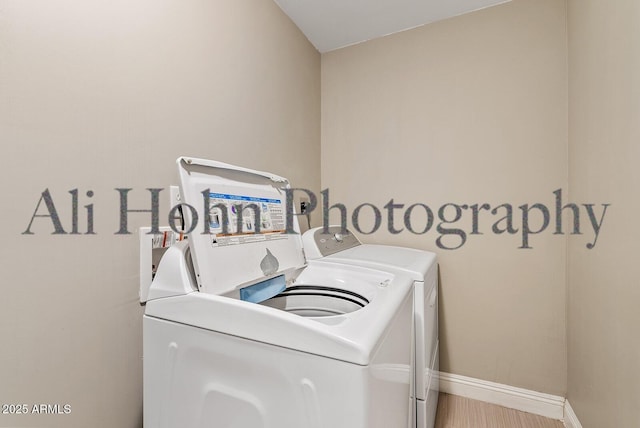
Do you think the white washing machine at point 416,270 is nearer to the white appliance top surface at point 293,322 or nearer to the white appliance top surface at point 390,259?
the white appliance top surface at point 390,259

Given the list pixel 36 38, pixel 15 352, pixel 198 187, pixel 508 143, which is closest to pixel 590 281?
pixel 508 143

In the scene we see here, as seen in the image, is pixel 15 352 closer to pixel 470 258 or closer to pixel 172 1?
pixel 172 1

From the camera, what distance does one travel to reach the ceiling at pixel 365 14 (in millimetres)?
1813

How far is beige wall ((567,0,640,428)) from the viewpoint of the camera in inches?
38.2

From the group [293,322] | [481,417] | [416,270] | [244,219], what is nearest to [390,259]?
[416,270]

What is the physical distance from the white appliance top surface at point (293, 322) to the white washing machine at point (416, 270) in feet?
0.81

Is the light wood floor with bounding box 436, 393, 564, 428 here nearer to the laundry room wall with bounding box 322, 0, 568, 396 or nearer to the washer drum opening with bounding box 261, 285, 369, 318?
the laundry room wall with bounding box 322, 0, 568, 396

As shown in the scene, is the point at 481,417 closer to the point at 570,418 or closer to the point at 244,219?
the point at 570,418

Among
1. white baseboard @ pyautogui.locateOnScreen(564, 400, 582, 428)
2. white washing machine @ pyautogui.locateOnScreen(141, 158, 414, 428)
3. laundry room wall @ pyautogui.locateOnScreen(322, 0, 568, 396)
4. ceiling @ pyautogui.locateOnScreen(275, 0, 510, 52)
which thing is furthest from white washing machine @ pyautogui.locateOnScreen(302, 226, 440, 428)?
ceiling @ pyautogui.locateOnScreen(275, 0, 510, 52)

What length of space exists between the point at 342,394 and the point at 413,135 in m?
1.83

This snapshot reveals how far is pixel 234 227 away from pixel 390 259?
0.82 meters

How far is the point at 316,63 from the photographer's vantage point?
7.59 ft

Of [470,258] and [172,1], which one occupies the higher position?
[172,1]

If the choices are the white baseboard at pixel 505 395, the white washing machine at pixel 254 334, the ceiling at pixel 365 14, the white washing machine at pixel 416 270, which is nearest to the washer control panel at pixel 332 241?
the white washing machine at pixel 416 270
